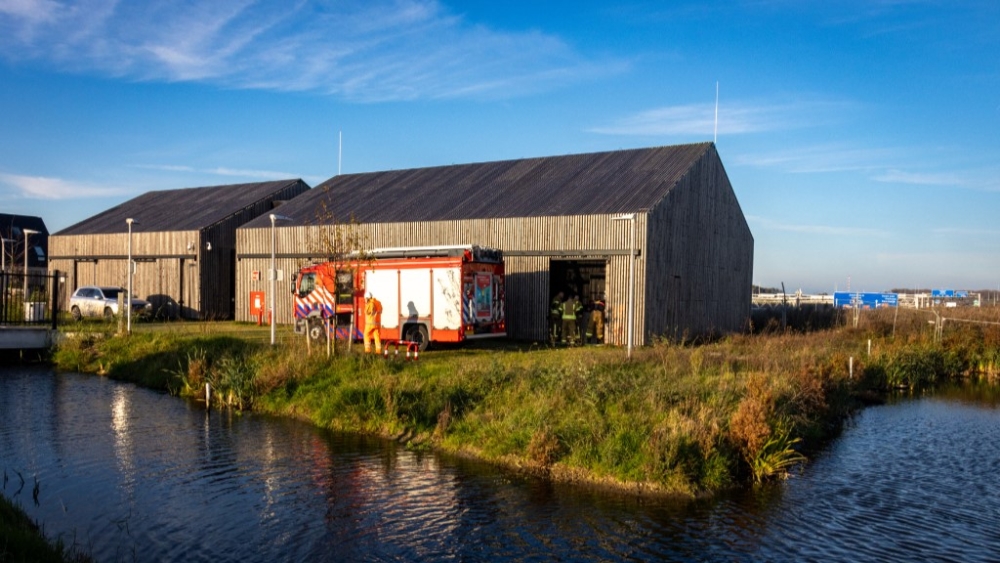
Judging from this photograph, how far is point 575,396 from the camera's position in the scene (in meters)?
14.9

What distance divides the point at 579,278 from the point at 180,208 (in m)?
24.4

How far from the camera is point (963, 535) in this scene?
416 inches

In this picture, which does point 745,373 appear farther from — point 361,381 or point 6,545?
point 6,545

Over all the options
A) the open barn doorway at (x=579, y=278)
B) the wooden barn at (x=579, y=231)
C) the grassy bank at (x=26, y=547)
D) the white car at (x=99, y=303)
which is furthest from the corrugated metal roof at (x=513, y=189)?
the grassy bank at (x=26, y=547)

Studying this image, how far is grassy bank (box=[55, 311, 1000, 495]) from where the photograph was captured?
12.9m

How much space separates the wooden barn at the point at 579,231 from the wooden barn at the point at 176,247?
86.6 inches

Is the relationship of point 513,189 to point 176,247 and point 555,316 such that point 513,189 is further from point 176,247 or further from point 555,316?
point 176,247

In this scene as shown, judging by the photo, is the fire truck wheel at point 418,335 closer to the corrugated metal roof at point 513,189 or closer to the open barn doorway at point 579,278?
the corrugated metal roof at point 513,189

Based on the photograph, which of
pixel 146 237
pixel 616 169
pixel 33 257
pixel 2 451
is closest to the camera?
pixel 2 451

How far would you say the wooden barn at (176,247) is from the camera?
3747cm

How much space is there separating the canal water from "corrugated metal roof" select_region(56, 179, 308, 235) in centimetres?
2453

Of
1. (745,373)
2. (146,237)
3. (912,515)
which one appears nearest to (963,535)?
(912,515)

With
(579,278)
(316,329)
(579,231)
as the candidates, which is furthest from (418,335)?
(579,278)

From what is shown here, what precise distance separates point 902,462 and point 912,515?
134 inches
